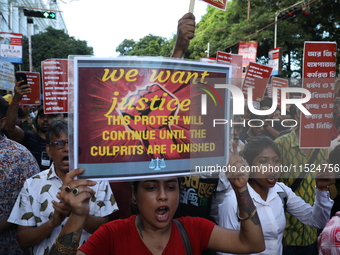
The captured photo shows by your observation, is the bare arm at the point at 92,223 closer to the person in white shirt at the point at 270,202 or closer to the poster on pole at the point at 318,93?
the person in white shirt at the point at 270,202

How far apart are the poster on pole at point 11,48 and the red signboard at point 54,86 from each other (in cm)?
1311

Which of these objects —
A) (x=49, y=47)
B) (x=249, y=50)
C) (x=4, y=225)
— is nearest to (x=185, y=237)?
(x=4, y=225)

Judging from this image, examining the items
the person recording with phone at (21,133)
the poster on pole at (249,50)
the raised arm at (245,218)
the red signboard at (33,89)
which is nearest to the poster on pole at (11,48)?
the poster on pole at (249,50)

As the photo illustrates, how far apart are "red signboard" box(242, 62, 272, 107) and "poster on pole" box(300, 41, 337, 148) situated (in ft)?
7.28

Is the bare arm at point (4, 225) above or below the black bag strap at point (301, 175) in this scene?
below

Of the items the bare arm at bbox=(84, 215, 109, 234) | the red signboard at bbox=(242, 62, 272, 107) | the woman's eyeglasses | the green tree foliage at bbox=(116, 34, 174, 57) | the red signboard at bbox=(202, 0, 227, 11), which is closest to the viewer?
the bare arm at bbox=(84, 215, 109, 234)

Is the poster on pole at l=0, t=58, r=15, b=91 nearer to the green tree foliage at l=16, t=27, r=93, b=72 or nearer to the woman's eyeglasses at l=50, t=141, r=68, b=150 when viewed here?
the woman's eyeglasses at l=50, t=141, r=68, b=150

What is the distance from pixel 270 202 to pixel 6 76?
532 cm

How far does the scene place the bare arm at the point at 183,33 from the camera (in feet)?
8.53

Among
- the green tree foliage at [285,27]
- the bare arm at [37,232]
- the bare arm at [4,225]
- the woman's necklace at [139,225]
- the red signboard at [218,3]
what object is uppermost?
the green tree foliage at [285,27]

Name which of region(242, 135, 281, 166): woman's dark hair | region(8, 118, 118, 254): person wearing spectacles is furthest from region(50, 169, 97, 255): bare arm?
region(242, 135, 281, 166): woman's dark hair

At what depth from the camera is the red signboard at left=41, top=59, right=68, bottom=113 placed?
428 centimetres

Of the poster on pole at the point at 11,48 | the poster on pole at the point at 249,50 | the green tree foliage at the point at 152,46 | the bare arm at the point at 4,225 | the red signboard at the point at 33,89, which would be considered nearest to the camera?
the bare arm at the point at 4,225

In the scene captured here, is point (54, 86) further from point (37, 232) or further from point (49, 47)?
point (49, 47)
